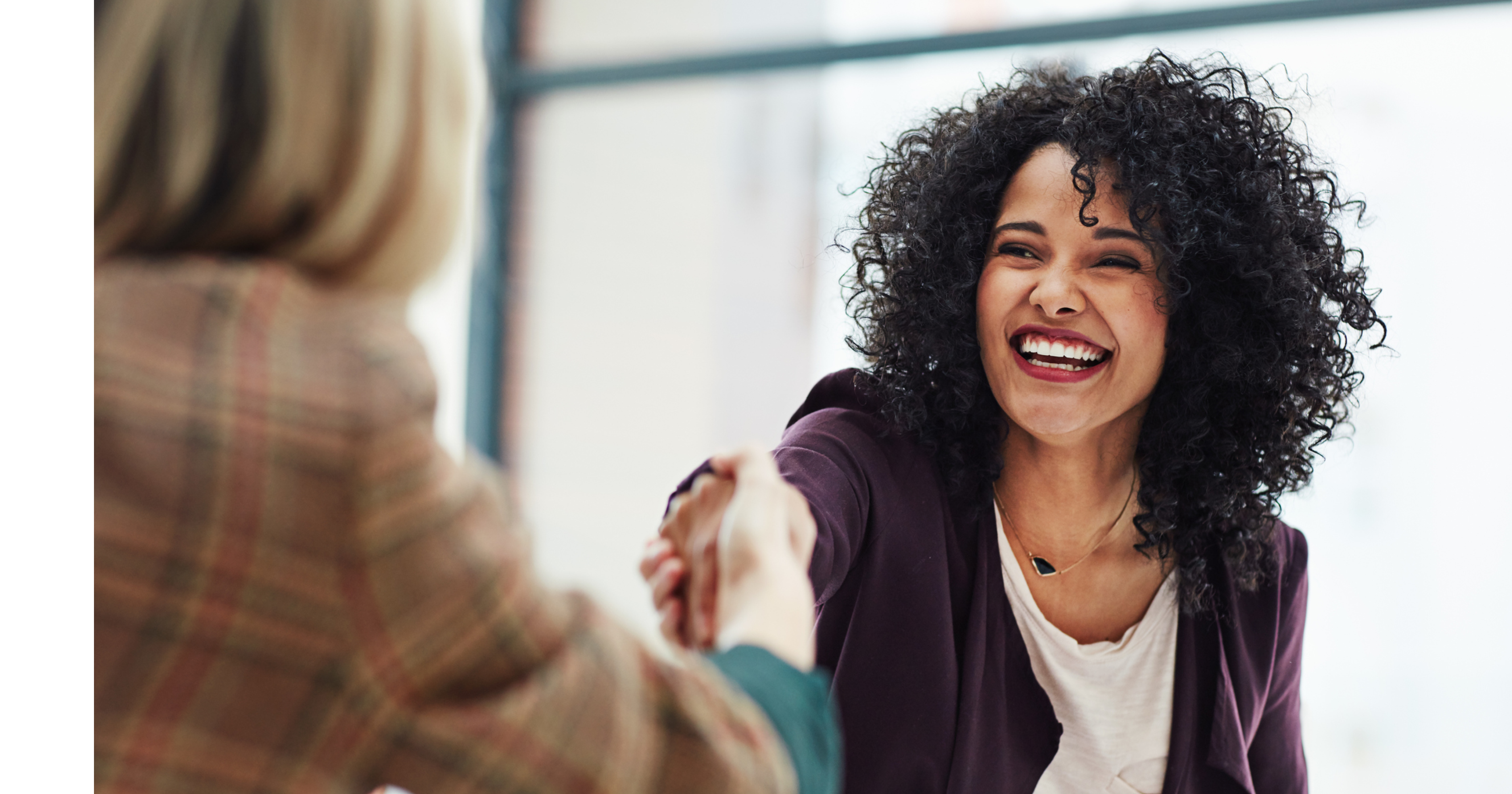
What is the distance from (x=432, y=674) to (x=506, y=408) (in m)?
3.17

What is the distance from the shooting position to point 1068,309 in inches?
55.4

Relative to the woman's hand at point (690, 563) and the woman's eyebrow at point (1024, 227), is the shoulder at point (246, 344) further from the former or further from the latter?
the woman's eyebrow at point (1024, 227)

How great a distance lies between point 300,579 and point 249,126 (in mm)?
276

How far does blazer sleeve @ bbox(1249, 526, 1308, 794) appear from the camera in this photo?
1542mm

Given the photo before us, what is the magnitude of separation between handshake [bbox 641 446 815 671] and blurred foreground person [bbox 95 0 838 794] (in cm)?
11

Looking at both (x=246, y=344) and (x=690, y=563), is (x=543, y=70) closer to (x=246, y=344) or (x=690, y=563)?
(x=690, y=563)

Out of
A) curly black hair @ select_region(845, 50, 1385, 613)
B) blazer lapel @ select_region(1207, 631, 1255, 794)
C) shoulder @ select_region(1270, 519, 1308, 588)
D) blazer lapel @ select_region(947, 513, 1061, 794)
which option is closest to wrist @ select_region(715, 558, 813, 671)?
blazer lapel @ select_region(947, 513, 1061, 794)

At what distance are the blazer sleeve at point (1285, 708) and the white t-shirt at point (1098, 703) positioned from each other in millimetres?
181

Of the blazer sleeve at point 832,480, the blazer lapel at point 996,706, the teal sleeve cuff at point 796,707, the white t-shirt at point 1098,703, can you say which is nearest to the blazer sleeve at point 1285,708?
the white t-shirt at point 1098,703

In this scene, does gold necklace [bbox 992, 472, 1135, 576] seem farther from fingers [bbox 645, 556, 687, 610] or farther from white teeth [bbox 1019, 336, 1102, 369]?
fingers [bbox 645, 556, 687, 610]

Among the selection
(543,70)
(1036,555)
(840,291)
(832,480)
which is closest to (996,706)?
(1036,555)

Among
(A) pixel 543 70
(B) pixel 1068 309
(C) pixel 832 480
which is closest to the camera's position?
(C) pixel 832 480

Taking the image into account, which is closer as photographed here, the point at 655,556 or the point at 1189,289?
the point at 655,556
